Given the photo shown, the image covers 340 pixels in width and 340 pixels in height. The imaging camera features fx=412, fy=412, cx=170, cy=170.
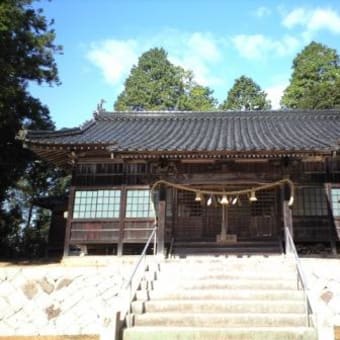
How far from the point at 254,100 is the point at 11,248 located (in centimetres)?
2659

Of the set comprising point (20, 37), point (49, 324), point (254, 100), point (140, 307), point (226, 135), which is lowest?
point (49, 324)

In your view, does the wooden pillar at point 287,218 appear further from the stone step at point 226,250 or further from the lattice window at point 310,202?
the lattice window at point 310,202

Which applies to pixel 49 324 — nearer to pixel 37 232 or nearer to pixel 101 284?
pixel 101 284

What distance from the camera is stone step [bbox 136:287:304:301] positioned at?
9.41 metres

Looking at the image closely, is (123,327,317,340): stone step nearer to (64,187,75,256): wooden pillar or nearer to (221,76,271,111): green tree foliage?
(64,187,75,256): wooden pillar

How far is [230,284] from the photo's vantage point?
33.5 ft

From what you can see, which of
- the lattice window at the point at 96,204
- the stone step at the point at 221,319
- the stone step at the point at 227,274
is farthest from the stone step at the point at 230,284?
the lattice window at the point at 96,204

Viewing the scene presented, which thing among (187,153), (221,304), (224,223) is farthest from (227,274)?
(187,153)

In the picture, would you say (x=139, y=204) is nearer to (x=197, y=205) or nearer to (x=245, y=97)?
(x=197, y=205)

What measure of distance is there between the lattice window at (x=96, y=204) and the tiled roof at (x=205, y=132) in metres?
2.05

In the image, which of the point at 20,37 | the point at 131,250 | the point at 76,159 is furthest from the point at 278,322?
the point at 20,37

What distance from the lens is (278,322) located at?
27.7ft

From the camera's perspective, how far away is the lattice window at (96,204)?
1566 cm

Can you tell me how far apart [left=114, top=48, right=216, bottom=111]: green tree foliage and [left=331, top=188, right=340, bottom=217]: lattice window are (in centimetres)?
2648
